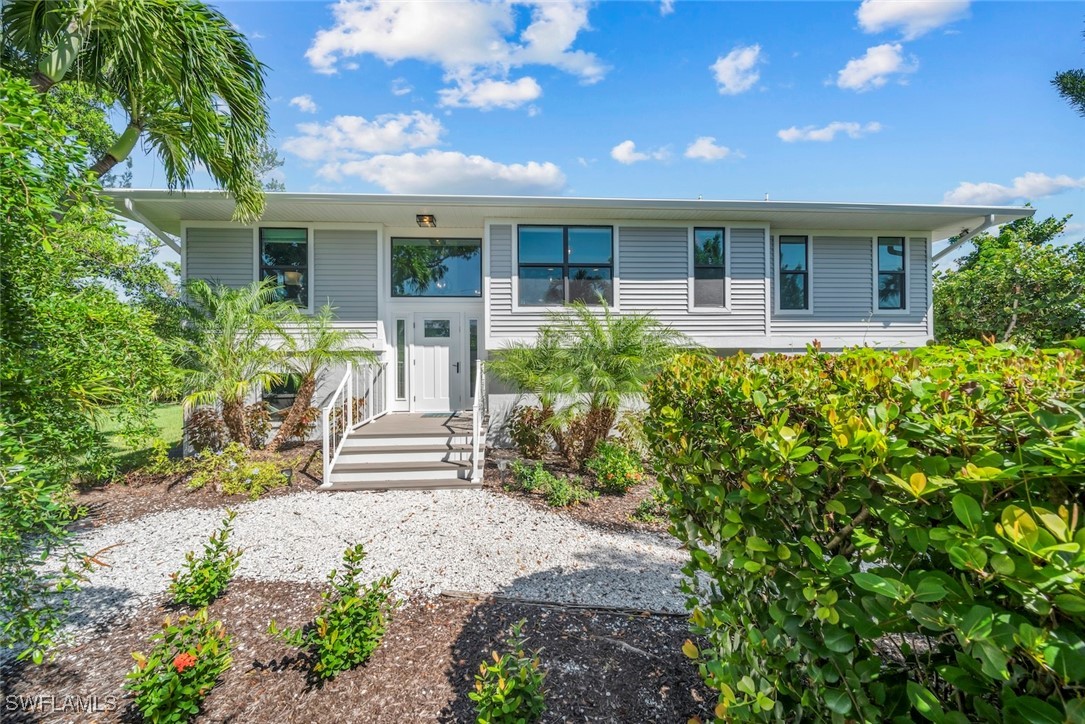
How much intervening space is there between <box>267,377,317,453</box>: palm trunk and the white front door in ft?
6.37

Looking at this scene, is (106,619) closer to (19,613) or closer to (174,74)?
(19,613)

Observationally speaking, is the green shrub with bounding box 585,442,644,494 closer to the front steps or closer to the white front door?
the front steps

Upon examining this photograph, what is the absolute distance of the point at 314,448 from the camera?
7.29 meters

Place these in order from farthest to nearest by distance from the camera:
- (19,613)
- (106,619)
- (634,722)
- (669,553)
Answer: (669,553)
(106,619)
(634,722)
(19,613)

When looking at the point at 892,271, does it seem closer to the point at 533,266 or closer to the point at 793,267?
the point at 793,267

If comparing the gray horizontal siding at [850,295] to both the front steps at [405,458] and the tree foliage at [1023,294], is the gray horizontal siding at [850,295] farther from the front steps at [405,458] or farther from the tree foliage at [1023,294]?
the front steps at [405,458]

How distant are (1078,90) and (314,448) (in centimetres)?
1147

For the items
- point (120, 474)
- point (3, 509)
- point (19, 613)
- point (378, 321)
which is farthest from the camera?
point (378, 321)

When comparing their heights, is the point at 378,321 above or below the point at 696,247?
below

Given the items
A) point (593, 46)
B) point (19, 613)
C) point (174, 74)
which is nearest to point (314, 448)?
point (174, 74)

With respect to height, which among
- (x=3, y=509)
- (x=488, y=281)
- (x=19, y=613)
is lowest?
(x=19, y=613)

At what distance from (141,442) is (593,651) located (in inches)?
132

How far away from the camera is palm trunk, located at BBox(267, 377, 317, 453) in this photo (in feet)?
23.5

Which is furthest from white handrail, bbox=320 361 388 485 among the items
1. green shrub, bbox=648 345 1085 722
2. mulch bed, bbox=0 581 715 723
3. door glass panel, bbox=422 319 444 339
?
green shrub, bbox=648 345 1085 722
